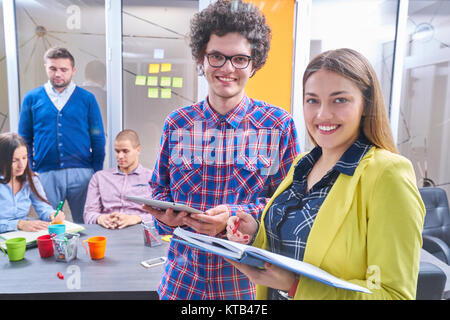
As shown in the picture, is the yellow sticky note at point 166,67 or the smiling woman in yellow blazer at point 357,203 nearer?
the smiling woman in yellow blazer at point 357,203

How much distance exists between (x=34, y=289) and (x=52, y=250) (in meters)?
0.30

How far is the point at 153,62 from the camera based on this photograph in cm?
238

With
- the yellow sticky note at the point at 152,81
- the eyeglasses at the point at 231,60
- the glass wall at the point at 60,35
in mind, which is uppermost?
the glass wall at the point at 60,35

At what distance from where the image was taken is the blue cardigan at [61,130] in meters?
2.38

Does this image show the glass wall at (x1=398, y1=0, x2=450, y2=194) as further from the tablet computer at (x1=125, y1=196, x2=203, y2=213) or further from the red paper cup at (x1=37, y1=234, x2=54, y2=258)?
the red paper cup at (x1=37, y1=234, x2=54, y2=258)

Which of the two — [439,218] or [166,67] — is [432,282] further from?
[166,67]

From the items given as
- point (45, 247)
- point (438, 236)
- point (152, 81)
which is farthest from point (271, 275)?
point (438, 236)

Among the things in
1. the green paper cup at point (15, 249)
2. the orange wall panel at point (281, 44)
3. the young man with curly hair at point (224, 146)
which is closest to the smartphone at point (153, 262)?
the young man with curly hair at point (224, 146)

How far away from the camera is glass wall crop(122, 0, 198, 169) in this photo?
2.09 metres

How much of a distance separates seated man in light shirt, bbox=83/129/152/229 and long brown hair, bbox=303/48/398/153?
138 centimetres

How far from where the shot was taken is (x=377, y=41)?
966mm

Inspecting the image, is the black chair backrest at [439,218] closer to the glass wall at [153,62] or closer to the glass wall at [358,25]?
the glass wall at [358,25]

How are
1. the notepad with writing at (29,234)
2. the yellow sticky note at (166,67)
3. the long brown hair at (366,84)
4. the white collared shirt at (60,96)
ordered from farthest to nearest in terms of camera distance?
1. the white collared shirt at (60,96)
2. the yellow sticky note at (166,67)
3. the notepad with writing at (29,234)
4. the long brown hair at (366,84)

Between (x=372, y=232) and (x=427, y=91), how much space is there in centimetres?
64
